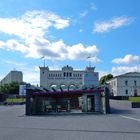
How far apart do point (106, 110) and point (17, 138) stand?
28394 mm

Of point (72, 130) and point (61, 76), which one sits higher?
point (61, 76)

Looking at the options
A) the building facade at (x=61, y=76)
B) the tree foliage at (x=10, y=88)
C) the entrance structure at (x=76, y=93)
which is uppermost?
the building facade at (x=61, y=76)

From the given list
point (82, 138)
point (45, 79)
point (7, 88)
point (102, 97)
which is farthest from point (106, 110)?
point (7, 88)

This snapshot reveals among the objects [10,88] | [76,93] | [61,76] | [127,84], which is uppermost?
[61,76]

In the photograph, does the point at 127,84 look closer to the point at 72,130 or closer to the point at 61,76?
the point at 61,76

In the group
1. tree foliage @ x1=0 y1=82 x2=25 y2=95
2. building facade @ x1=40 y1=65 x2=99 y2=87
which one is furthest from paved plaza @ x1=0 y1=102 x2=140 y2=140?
tree foliage @ x1=0 y1=82 x2=25 y2=95

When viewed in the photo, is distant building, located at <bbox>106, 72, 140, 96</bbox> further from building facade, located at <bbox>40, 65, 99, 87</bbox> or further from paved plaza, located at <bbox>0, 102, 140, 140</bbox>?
paved plaza, located at <bbox>0, 102, 140, 140</bbox>

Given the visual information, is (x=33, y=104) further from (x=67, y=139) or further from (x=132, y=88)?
(x=132, y=88)

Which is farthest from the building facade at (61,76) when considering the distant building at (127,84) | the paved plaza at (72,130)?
the paved plaza at (72,130)

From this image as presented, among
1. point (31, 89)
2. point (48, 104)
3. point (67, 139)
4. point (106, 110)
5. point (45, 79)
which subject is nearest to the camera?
point (67, 139)

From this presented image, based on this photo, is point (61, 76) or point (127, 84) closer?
point (61, 76)

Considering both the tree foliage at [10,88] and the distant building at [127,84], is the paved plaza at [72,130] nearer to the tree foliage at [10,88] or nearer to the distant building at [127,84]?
the distant building at [127,84]

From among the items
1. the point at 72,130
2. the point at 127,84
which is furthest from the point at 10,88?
the point at 72,130

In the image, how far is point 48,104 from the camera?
59.4 meters
